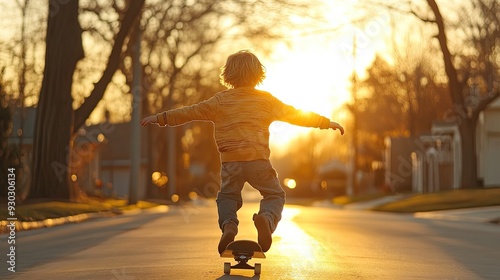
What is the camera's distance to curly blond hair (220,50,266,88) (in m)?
9.95

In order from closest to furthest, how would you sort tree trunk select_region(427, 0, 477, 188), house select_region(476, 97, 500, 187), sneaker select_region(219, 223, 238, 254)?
sneaker select_region(219, 223, 238, 254) < tree trunk select_region(427, 0, 477, 188) < house select_region(476, 97, 500, 187)

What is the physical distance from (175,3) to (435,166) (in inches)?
821

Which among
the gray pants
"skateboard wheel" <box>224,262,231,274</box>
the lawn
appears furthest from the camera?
the lawn

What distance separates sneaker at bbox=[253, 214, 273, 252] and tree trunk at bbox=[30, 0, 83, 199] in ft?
68.3

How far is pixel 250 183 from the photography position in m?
9.91

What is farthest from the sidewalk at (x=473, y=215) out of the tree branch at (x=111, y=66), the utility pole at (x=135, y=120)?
the utility pole at (x=135, y=120)

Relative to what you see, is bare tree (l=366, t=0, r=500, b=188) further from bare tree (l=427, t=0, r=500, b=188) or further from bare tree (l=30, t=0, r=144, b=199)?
bare tree (l=30, t=0, r=144, b=199)

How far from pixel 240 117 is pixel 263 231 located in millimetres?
1043

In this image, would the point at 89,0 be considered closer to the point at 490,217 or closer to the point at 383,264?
the point at 490,217

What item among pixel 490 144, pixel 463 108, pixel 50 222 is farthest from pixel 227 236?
pixel 490 144

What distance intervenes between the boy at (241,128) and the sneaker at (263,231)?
201mm

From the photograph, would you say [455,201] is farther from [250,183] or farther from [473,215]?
[250,183]

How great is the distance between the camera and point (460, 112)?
42.4 m

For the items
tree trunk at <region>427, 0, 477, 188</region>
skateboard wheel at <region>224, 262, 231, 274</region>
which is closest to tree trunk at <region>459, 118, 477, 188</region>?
tree trunk at <region>427, 0, 477, 188</region>
